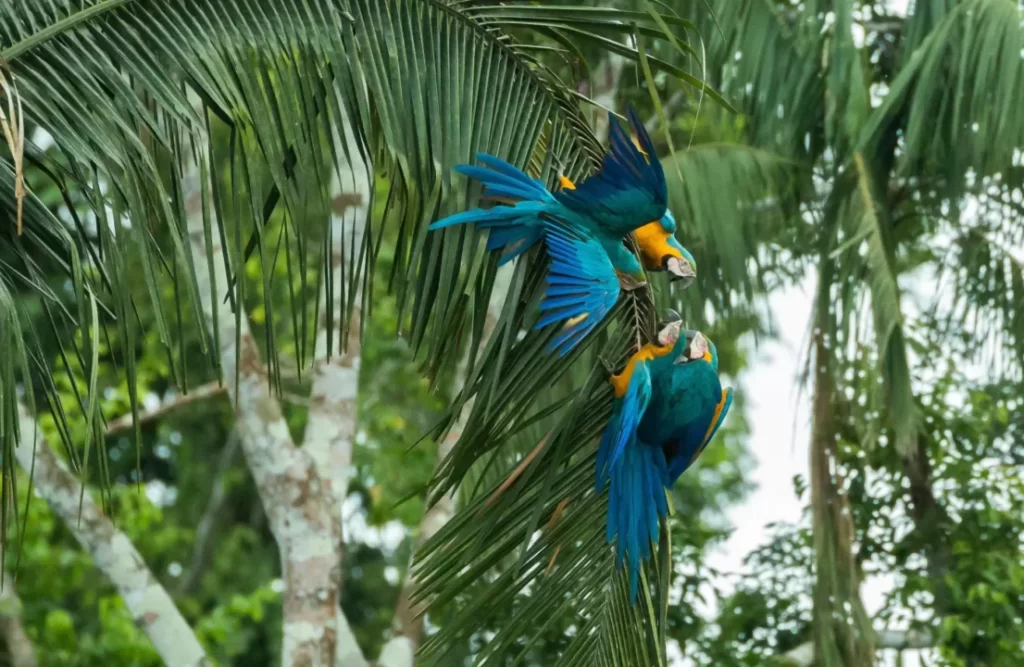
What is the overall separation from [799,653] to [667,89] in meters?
2.30

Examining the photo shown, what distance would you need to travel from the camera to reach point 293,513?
15.5 feet

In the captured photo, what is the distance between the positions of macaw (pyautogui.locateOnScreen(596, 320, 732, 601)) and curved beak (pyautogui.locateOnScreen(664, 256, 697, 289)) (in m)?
0.10

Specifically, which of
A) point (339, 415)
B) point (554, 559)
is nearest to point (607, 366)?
point (554, 559)

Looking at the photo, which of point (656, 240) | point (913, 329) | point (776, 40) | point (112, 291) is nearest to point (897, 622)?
point (913, 329)

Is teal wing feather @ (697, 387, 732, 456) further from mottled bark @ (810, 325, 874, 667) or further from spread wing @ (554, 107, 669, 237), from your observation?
mottled bark @ (810, 325, 874, 667)

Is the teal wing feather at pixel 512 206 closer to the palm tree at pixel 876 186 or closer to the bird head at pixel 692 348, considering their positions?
the bird head at pixel 692 348

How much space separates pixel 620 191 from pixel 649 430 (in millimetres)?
331

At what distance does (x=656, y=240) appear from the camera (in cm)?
192

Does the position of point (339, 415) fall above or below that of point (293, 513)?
above

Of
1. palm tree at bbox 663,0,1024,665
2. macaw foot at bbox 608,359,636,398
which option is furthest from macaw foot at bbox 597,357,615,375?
palm tree at bbox 663,0,1024,665

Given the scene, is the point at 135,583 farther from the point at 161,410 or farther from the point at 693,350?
the point at 693,350

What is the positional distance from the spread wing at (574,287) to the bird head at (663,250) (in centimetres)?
9

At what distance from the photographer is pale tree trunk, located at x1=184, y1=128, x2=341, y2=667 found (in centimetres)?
462

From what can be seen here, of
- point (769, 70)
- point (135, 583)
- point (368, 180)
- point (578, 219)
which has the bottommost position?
point (578, 219)
